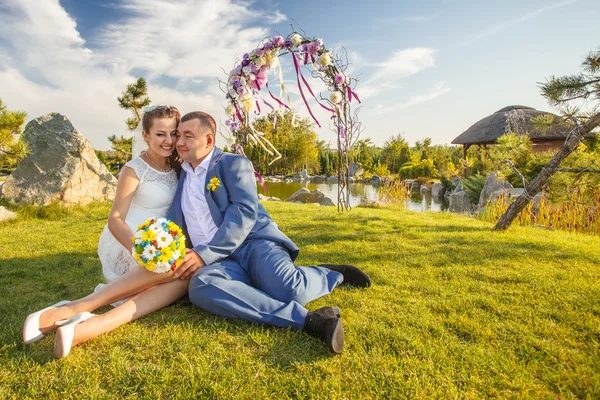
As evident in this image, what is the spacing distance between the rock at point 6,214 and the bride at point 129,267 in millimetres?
4694

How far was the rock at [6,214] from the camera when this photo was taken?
20.2 ft

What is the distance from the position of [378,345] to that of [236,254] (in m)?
1.21

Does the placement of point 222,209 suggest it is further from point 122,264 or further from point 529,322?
point 529,322

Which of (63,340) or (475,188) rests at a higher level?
(475,188)

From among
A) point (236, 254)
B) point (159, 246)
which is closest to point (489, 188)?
point (236, 254)

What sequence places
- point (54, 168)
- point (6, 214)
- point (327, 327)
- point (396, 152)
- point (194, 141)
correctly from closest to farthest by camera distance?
point (327, 327) < point (194, 141) < point (6, 214) < point (54, 168) < point (396, 152)

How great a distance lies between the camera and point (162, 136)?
290cm

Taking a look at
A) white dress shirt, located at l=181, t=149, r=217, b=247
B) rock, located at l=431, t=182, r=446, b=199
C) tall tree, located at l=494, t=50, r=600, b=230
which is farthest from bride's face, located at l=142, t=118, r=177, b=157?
rock, located at l=431, t=182, r=446, b=199

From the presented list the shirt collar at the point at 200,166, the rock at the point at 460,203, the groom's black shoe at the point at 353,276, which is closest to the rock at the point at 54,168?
the shirt collar at the point at 200,166

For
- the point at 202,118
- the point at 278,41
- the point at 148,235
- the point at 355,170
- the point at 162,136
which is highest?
the point at 278,41

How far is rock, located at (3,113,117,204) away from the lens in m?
7.16

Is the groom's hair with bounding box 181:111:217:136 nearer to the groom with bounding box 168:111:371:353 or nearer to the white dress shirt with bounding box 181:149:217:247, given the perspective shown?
the groom with bounding box 168:111:371:353

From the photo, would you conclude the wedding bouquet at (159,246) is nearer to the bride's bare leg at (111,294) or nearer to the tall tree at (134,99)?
the bride's bare leg at (111,294)

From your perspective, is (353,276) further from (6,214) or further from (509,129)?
(509,129)
